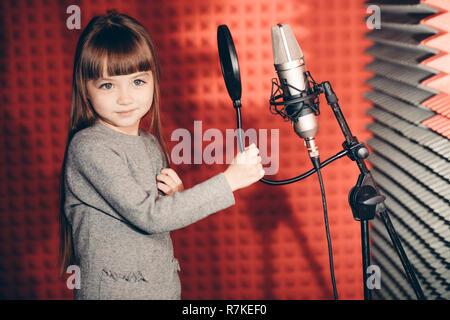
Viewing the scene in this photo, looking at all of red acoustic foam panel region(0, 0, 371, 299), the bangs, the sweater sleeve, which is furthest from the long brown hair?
red acoustic foam panel region(0, 0, 371, 299)

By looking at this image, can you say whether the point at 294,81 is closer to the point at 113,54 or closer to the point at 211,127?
the point at 113,54

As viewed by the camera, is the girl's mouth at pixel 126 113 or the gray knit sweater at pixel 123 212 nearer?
the gray knit sweater at pixel 123 212

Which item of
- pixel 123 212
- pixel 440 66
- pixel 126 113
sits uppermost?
pixel 440 66

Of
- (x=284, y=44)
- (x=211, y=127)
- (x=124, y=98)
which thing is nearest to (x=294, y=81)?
(x=284, y=44)

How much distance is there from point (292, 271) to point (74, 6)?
1.68 meters

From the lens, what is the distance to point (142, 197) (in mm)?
1145

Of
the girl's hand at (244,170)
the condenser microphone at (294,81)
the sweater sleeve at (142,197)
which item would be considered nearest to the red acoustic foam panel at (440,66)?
the condenser microphone at (294,81)

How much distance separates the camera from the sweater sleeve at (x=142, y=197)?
1.13 metres

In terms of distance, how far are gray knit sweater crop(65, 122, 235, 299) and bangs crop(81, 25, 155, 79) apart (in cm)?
16

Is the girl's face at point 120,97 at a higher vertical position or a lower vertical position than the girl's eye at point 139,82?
lower

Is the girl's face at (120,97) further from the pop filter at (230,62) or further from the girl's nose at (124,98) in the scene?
the pop filter at (230,62)

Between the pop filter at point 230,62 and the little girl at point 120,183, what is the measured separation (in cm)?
16

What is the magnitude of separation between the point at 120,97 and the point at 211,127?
1.01 metres
